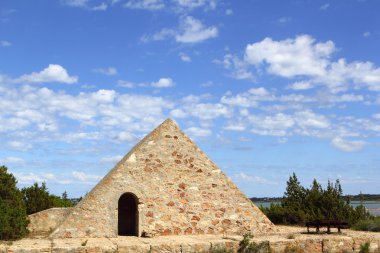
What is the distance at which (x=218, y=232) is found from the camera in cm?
1331

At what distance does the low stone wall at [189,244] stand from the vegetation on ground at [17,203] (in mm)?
688

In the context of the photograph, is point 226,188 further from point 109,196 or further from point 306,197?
point 306,197

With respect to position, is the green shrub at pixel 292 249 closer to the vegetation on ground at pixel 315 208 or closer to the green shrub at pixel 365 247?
the green shrub at pixel 365 247

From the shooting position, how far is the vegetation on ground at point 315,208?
18125mm

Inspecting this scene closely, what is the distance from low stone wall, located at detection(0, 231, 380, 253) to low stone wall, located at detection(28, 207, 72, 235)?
3255 mm

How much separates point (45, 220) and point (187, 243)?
6.22 m

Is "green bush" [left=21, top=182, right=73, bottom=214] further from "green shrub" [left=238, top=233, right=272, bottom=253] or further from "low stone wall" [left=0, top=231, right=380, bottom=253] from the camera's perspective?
"green shrub" [left=238, top=233, right=272, bottom=253]

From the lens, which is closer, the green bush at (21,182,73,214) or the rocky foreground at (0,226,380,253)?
the rocky foreground at (0,226,380,253)

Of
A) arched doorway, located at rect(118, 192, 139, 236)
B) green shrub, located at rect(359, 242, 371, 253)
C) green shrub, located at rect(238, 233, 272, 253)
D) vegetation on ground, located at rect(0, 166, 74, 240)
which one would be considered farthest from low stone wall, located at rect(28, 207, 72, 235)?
green shrub, located at rect(359, 242, 371, 253)

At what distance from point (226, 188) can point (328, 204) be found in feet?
22.5

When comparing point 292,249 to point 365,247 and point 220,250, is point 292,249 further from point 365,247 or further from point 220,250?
point 365,247

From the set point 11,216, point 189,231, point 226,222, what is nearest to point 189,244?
point 189,231

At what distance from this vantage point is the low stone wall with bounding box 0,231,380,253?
1049 cm

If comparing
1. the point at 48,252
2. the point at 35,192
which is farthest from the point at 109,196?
the point at 35,192
